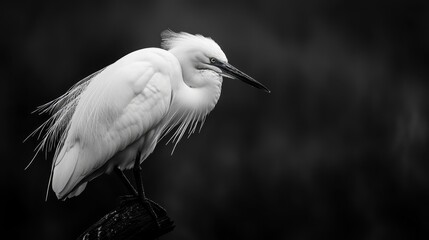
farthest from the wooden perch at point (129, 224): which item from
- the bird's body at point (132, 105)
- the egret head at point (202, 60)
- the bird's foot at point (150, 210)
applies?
the egret head at point (202, 60)

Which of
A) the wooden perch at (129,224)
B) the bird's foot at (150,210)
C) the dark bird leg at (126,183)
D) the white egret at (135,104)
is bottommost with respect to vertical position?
the wooden perch at (129,224)

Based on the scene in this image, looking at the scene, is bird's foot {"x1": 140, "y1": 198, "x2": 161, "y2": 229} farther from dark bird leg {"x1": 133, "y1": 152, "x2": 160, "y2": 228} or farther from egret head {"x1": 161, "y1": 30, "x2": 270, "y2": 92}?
egret head {"x1": 161, "y1": 30, "x2": 270, "y2": 92}

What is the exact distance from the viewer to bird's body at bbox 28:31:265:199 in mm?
3506

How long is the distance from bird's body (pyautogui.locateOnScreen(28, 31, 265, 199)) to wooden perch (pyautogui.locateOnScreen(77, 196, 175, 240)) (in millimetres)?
257

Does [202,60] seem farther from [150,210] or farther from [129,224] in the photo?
[129,224]

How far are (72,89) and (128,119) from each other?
625mm

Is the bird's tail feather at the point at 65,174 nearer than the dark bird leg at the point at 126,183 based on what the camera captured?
Yes

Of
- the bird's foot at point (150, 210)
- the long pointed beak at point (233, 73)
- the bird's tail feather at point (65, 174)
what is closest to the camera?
the bird's tail feather at point (65, 174)

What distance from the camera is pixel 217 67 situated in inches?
144

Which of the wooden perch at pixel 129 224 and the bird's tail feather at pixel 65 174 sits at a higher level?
the bird's tail feather at pixel 65 174

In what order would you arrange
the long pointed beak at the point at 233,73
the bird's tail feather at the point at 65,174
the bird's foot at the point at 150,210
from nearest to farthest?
1. the bird's tail feather at the point at 65,174
2. the bird's foot at the point at 150,210
3. the long pointed beak at the point at 233,73

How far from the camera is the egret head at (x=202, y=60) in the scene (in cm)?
365

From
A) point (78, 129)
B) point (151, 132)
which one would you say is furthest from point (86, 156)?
point (151, 132)

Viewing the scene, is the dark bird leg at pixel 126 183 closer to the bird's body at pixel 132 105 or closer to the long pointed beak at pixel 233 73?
the bird's body at pixel 132 105
